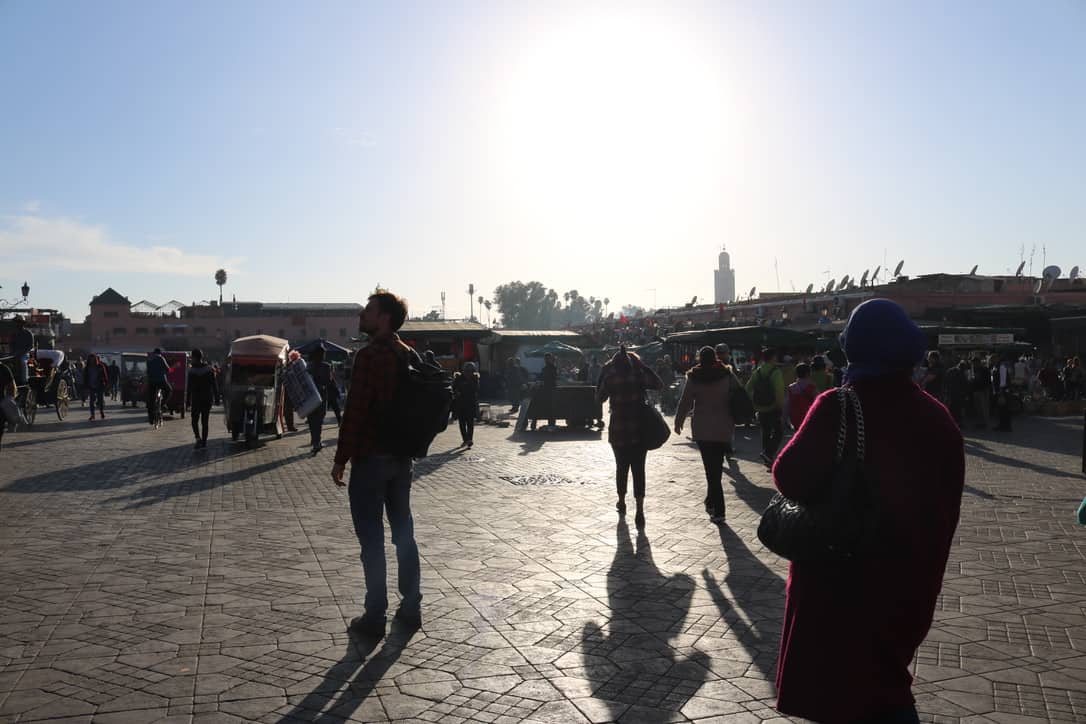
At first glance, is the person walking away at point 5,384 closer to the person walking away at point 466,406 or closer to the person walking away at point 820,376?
the person walking away at point 466,406

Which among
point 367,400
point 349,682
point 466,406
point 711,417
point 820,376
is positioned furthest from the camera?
point 466,406

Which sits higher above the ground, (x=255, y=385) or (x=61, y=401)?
(x=255, y=385)

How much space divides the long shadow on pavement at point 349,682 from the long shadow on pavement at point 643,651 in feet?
3.29

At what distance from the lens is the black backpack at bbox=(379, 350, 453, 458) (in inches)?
189

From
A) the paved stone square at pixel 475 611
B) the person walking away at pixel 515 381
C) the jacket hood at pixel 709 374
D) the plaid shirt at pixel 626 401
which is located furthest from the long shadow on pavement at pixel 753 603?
the person walking away at pixel 515 381

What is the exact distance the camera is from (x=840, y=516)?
238cm

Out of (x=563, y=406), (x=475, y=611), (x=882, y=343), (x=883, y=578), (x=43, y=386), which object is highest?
(x=882, y=343)

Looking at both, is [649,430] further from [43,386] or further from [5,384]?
[43,386]

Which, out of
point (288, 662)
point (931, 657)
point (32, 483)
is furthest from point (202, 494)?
point (931, 657)

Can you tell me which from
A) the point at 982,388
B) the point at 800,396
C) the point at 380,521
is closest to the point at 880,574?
the point at 380,521

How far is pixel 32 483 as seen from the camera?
36.1 ft

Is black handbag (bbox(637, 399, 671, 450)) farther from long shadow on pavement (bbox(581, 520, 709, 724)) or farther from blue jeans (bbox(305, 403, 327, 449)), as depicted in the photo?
blue jeans (bbox(305, 403, 327, 449))

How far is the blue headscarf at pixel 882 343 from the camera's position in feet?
8.36

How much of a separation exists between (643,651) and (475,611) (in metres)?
1.17
